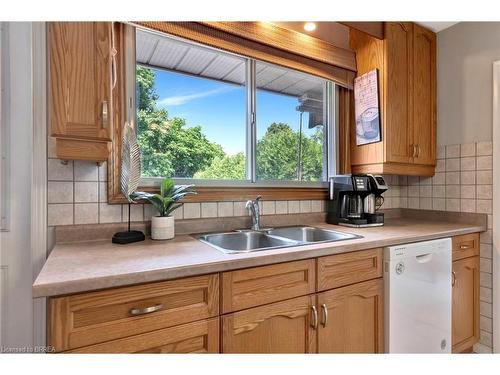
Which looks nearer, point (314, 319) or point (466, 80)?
point (314, 319)

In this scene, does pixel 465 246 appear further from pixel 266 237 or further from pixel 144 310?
pixel 144 310

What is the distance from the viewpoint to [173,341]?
2.95 feet

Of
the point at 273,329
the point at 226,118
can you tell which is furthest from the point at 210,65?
the point at 273,329

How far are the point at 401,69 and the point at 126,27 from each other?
1808 millimetres

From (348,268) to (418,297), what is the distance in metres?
0.52

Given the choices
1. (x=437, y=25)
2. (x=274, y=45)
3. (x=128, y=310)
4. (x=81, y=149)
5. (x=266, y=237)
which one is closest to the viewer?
(x=128, y=310)

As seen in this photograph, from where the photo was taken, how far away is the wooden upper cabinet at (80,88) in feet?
3.32

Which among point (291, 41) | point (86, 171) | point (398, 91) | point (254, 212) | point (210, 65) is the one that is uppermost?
point (291, 41)

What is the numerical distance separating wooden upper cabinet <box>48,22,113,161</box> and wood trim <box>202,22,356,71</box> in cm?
63

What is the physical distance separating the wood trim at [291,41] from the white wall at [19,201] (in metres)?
0.87

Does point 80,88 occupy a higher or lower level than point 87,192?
higher

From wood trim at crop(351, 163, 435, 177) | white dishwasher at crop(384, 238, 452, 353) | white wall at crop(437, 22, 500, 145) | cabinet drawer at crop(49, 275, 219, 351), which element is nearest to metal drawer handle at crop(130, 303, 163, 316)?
cabinet drawer at crop(49, 275, 219, 351)

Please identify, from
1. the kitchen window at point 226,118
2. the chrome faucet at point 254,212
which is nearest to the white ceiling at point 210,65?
the kitchen window at point 226,118

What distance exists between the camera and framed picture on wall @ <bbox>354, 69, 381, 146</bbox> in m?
1.92
